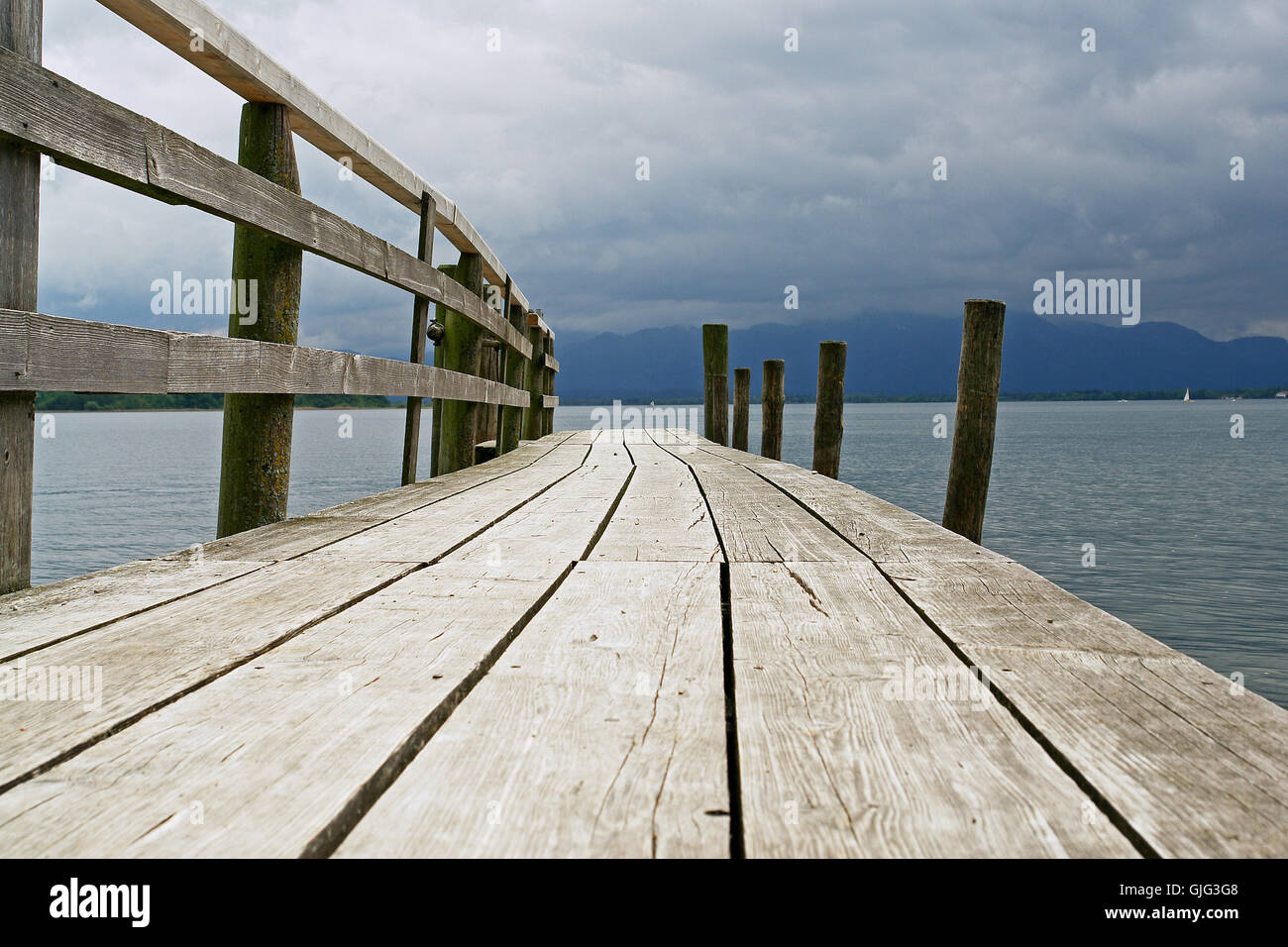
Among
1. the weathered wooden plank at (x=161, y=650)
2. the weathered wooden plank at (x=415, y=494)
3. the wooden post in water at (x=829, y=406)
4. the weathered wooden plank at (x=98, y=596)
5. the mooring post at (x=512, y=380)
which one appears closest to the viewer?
the weathered wooden plank at (x=161, y=650)

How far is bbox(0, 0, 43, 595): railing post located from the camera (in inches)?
72.8

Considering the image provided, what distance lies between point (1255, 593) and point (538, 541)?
10077 millimetres

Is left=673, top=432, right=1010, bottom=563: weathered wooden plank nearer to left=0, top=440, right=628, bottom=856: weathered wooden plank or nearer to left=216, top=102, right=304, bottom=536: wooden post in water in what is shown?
left=0, top=440, right=628, bottom=856: weathered wooden plank

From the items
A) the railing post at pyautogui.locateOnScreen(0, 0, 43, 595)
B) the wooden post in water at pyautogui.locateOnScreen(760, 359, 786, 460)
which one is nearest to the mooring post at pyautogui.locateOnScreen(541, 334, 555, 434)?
the wooden post in water at pyautogui.locateOnScreen(760, 359, 786, 460)

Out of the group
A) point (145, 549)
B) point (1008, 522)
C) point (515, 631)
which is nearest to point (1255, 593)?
point (1008, 522)

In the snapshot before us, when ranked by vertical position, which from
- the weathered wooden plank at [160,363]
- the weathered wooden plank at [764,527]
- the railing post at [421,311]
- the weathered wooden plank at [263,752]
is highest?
the railing post at [421,311]

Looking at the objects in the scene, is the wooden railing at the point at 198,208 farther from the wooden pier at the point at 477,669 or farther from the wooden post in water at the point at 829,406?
the wooden post in water at the point at 829,406

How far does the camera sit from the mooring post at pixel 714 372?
16.1m

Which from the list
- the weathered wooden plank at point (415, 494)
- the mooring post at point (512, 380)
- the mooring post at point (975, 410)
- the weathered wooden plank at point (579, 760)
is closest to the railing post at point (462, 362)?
the weathered wooden plank at point (415, 494)

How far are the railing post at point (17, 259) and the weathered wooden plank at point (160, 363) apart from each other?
0.23ft

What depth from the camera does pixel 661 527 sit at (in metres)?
3.32

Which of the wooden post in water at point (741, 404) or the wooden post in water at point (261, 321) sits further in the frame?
the wooden post in water at point (741, 404)

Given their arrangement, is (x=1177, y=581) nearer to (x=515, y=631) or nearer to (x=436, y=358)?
(x=436, y=358)
